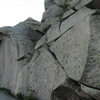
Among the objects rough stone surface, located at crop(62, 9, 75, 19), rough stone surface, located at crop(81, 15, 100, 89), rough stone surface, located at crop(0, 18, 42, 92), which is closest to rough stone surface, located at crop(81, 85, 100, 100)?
rough stone surface, located at crop(81, 15, 100, 89)

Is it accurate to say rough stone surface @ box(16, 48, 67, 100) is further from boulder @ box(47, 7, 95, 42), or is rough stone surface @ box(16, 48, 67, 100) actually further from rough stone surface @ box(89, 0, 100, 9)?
rough stone surface @ box(89, 0, 100, 9)

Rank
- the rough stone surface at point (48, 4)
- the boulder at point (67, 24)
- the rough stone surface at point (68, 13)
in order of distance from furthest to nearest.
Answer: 1. the rough stone surface at point (48, 4)
2. the rough stone surface at point (68, 13)
3. the boulder at point (67, 24)

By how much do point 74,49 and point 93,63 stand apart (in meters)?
1.55

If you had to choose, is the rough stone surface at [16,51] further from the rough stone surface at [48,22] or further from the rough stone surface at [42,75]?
the rough stone surface at [48,22]

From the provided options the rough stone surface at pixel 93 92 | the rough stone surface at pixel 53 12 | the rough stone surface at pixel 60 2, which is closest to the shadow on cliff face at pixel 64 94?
the rough stone surface at pixel 93 92

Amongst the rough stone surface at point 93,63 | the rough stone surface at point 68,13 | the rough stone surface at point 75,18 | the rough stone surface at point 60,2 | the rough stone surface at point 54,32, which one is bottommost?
the rough stone surface at point 93,63

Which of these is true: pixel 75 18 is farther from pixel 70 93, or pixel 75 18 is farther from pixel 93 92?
pixel 93 92

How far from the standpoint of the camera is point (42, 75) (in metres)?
11.1

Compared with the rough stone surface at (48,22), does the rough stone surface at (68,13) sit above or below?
above

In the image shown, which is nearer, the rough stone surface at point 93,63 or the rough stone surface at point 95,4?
the rough stone surface at point 93,63

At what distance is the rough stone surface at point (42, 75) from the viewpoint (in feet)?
32.5

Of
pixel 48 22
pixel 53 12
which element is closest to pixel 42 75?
pixel 48 22

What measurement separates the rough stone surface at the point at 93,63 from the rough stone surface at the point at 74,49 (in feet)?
0.62

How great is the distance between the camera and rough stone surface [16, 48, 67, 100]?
990cm
